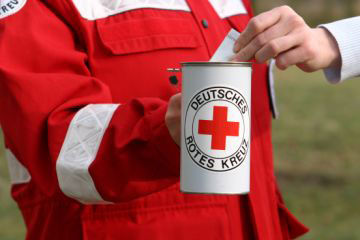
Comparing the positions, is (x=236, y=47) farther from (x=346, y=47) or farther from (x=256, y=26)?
(x=346, y=47)

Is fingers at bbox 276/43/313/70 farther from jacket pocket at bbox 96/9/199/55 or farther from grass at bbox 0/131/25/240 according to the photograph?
grass at bbox 0/131/25/240

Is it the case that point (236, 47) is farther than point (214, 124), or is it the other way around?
point (236, 47)

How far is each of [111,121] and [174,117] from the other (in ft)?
0.73

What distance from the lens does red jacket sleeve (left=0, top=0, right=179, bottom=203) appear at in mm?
1940

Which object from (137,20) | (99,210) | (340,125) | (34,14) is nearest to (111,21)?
(137,20)

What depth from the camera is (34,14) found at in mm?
2188

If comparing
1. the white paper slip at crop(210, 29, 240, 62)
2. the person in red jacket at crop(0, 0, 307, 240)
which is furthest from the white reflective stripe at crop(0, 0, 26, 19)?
the white paper slip at crop(210, 29, 240, 62)

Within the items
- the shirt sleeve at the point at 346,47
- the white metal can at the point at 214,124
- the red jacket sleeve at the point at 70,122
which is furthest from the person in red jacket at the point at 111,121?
the shirt sleeve at the point at 346,47

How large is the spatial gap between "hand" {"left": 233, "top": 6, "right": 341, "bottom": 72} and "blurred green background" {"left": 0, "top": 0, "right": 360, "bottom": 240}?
4.31 m

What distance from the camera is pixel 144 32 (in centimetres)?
234

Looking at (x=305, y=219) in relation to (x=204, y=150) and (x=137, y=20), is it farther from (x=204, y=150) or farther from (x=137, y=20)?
(x=204, y=150)

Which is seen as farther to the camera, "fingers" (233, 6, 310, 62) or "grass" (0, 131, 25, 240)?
"grass" (0, 131, 25, 240)

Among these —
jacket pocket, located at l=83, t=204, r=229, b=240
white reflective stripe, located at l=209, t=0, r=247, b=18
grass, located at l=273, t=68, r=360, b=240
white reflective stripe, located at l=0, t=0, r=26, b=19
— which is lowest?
grass, located at l=273, t=68, r=360, b=240

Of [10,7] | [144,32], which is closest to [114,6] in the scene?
[144,32]
